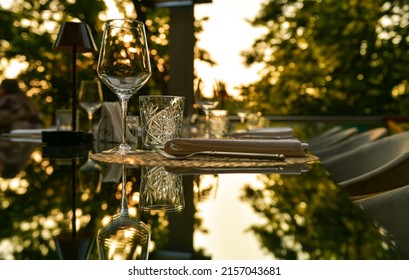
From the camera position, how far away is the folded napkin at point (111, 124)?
1700 mm

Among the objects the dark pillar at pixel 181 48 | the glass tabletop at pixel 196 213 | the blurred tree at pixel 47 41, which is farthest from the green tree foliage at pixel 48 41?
the glass tabletop at pixel 196 213

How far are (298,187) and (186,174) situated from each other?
217 millimetres

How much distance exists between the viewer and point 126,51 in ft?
A: 3.42

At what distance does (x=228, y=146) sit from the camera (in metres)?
1.07

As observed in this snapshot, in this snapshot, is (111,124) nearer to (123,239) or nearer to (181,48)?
(123,239)

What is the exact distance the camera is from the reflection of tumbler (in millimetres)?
673

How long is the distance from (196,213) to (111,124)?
1131mm

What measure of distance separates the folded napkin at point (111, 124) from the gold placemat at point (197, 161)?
594 mm

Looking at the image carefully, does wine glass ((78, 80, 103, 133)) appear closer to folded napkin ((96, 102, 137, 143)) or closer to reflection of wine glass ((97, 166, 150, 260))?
folded napkin ((96, 102, 137, 143))

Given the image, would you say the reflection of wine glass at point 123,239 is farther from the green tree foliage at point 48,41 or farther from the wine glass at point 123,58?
the green tree foliage at point 48,41

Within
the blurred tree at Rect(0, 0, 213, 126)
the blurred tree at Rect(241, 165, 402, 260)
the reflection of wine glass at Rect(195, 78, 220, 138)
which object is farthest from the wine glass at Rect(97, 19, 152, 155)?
the blurred tree at Rect(0, 0, 213, 126)

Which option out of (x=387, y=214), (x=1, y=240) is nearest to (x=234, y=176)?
(x=387, y=214)

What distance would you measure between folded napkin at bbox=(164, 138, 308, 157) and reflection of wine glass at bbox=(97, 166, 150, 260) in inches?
17.3
